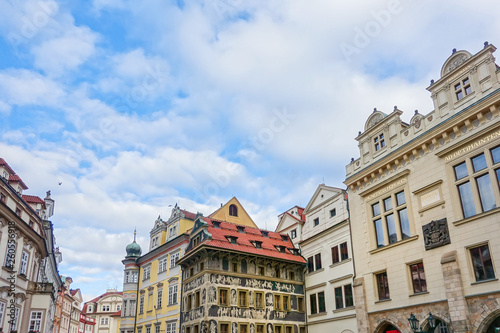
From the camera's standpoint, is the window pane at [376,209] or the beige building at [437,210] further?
the window pane at [376,209]

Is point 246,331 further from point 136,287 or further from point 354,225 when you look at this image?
point 136,287

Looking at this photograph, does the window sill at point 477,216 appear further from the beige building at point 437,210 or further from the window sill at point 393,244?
the window sill at point 393,244

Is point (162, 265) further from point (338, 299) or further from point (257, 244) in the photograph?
point (338, 299)

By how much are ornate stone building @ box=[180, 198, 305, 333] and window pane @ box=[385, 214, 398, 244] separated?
41.9 feet

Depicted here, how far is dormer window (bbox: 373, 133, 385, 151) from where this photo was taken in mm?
26691

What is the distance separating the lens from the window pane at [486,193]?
64.2ft

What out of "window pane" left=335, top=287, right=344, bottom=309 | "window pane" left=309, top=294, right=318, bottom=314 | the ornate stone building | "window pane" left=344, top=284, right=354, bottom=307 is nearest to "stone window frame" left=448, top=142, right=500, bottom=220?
"window pane" left=344, top=284, right=354, bottom=307

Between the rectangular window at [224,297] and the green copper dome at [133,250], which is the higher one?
the green copper dome at [133,250]

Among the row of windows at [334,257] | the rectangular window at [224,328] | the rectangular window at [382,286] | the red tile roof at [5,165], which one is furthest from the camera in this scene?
the red tile roof at [5,165]

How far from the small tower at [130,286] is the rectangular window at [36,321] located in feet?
46.2

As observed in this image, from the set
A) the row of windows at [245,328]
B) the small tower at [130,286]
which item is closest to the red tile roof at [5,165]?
the small tower at [130,286]

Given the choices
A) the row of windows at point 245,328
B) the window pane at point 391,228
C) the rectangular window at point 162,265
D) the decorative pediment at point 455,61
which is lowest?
the row of windows at point 245,328

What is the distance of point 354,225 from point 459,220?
315 inches

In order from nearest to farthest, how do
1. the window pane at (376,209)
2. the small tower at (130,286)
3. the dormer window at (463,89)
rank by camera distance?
the dormer window at (463,89) → the window pane at (376,209) → the small tower at (130,286)
